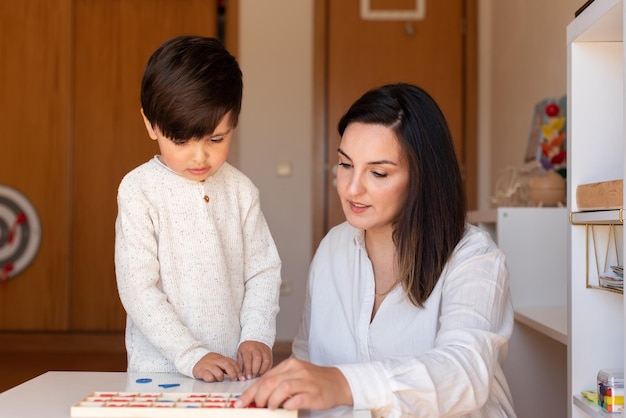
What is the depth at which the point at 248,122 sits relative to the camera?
16.2 feet

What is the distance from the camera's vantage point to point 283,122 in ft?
16.2

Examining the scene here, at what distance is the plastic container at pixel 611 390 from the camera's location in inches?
54.1

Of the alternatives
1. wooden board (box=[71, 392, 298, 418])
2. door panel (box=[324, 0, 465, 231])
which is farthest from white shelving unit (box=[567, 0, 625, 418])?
door panel (box=[324, 0, 465, 231])

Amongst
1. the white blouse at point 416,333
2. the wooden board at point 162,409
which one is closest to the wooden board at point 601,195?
the white blouse at point 416,333

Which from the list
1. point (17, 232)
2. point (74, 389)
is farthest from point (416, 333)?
point (17, 232)

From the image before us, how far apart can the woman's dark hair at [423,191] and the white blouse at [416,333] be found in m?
0.03

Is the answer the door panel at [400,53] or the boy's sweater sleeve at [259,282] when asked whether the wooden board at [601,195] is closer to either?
the boy's sweater sleeve at [259,282]

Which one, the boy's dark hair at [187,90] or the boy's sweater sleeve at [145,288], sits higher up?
the boy's dark hair at [187,90]

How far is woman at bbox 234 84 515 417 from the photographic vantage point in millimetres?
1223

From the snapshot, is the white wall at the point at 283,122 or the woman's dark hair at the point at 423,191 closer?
the woman's dark hair at the point at 423,191

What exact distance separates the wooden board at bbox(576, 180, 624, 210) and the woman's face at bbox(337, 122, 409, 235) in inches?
13.3

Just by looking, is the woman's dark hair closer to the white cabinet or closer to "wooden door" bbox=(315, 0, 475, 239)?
the white cabinet

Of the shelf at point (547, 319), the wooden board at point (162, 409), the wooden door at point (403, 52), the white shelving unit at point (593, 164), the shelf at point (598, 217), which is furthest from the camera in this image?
the wooden door at point (403, 52)

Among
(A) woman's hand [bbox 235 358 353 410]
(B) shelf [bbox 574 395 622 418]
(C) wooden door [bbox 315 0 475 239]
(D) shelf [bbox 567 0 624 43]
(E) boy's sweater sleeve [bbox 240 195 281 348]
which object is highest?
(C) wooden door [bbox 315 0 475 239]
